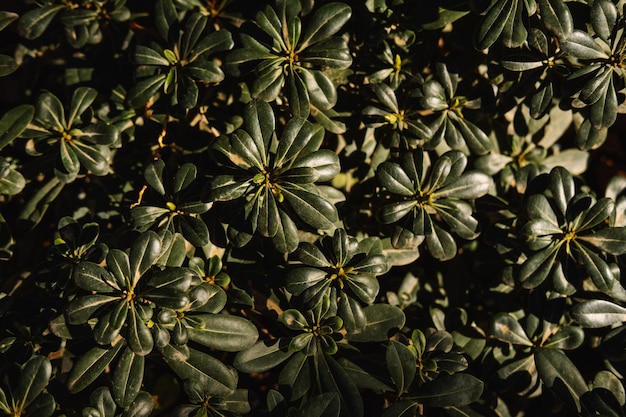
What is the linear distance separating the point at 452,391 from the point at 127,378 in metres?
0.86

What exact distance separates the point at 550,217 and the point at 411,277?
0.50 metres

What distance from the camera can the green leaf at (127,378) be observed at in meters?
1.50

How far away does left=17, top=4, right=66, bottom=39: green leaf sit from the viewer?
1.79 m

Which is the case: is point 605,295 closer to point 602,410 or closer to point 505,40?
point 602,410

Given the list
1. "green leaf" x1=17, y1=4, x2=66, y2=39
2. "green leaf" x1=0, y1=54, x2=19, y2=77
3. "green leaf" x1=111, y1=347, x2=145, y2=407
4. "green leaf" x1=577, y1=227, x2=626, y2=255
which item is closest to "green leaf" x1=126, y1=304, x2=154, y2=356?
"green leaf" x1=111, y1=347, x2=145, y2=407

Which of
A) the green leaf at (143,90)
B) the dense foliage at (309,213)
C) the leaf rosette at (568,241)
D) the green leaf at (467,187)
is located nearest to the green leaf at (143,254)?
the dense foliage at (309,213)

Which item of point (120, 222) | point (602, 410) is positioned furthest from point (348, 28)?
point (602, 410)

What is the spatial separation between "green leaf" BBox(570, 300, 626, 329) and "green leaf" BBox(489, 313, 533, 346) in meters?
0.17

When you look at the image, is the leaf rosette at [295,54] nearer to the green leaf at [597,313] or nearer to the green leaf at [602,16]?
the green leaf at [602,16]

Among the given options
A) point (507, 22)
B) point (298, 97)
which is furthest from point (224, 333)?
point (507, 22)

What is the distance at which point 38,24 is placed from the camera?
5.91 feet

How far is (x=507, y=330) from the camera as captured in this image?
176 cm

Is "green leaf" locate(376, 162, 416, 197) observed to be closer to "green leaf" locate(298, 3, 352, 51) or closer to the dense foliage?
the dense foliage

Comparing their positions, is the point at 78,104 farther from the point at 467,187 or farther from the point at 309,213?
the point at 467,187
